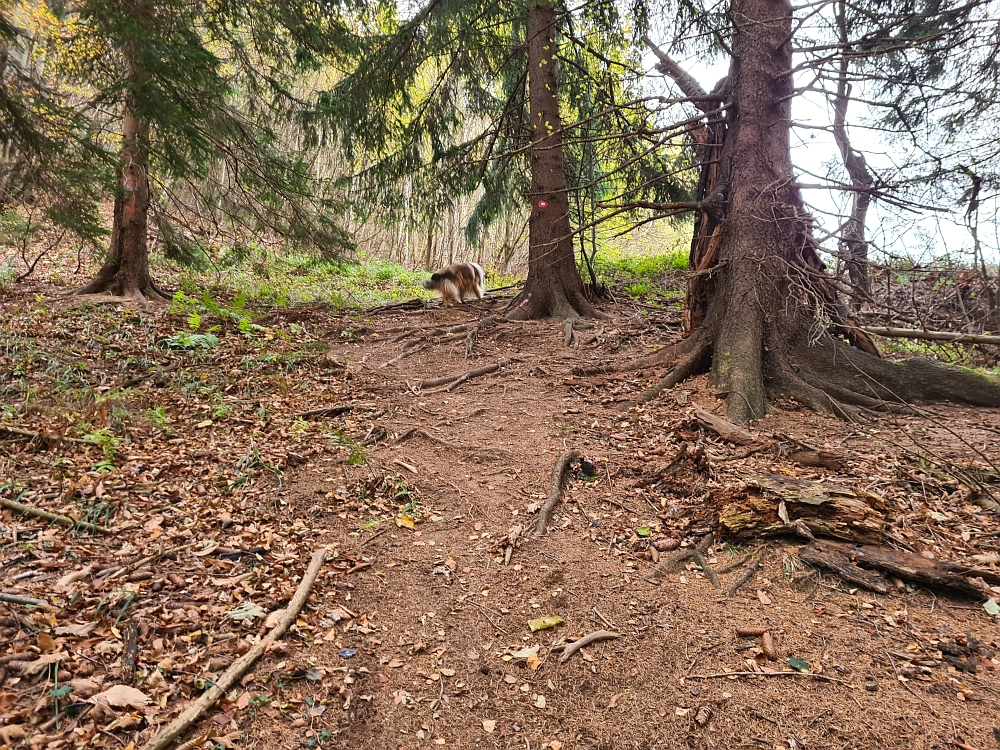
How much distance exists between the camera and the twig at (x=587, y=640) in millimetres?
2974

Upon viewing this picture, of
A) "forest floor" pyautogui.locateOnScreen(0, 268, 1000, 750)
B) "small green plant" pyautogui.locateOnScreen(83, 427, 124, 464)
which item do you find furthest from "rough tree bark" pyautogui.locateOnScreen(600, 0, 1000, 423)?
"small green plant" pyautogui.locateOnScreen(83, 427, 124, 464)

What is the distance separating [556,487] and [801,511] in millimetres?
1708

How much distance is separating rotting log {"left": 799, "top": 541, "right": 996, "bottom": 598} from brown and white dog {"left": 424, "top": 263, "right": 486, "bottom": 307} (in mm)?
8281

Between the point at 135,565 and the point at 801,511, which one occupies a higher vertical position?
the point at 801,511

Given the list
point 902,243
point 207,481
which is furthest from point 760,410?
point 207,481

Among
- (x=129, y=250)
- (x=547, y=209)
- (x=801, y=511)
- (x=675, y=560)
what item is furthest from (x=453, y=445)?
(x=129, y=250)

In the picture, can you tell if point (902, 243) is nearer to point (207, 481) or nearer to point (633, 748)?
point (633, 748)

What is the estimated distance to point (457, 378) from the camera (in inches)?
275

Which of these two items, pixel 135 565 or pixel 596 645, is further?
pixel 135 565

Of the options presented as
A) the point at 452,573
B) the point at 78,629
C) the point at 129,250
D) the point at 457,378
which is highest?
the point at 129,250

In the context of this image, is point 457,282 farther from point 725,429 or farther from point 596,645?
point 596,645

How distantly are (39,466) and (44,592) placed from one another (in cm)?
173

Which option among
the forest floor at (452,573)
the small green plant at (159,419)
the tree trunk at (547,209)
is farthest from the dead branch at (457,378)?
the small green plant at (159,419)

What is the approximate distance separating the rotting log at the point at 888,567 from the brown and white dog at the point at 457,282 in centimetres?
828
